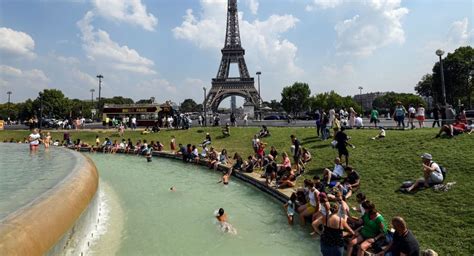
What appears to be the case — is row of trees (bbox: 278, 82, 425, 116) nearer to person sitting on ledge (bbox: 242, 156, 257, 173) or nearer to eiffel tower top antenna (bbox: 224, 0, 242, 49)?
eiffel tower top antenna (bbox: 224, 0, 242, 49)

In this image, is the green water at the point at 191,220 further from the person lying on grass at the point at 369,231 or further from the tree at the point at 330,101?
the tree at the point at 330,101

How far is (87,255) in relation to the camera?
7.68 meters

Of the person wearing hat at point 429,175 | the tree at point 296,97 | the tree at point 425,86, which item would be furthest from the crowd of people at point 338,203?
the tree at point 296,97

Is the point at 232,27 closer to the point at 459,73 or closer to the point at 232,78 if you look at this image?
the point at 232,78

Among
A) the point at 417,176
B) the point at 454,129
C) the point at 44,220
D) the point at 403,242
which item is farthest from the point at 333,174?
the point at 44,220

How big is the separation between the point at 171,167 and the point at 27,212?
55.5 ft

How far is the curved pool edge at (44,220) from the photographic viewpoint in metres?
4.16

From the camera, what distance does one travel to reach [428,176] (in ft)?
34.6

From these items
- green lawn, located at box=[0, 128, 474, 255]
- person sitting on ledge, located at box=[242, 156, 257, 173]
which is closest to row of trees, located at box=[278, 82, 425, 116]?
green lawn, located at box=[0, 128, 474, 255]

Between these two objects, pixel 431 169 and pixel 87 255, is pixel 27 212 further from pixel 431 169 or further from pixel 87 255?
pixel 431 169

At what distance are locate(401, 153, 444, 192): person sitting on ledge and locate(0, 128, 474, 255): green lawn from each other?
34 centimetres

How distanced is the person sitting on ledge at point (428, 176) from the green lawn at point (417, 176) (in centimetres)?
34

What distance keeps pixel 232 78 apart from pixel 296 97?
22577mm

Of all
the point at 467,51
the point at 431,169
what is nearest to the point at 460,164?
the point at 431,169
